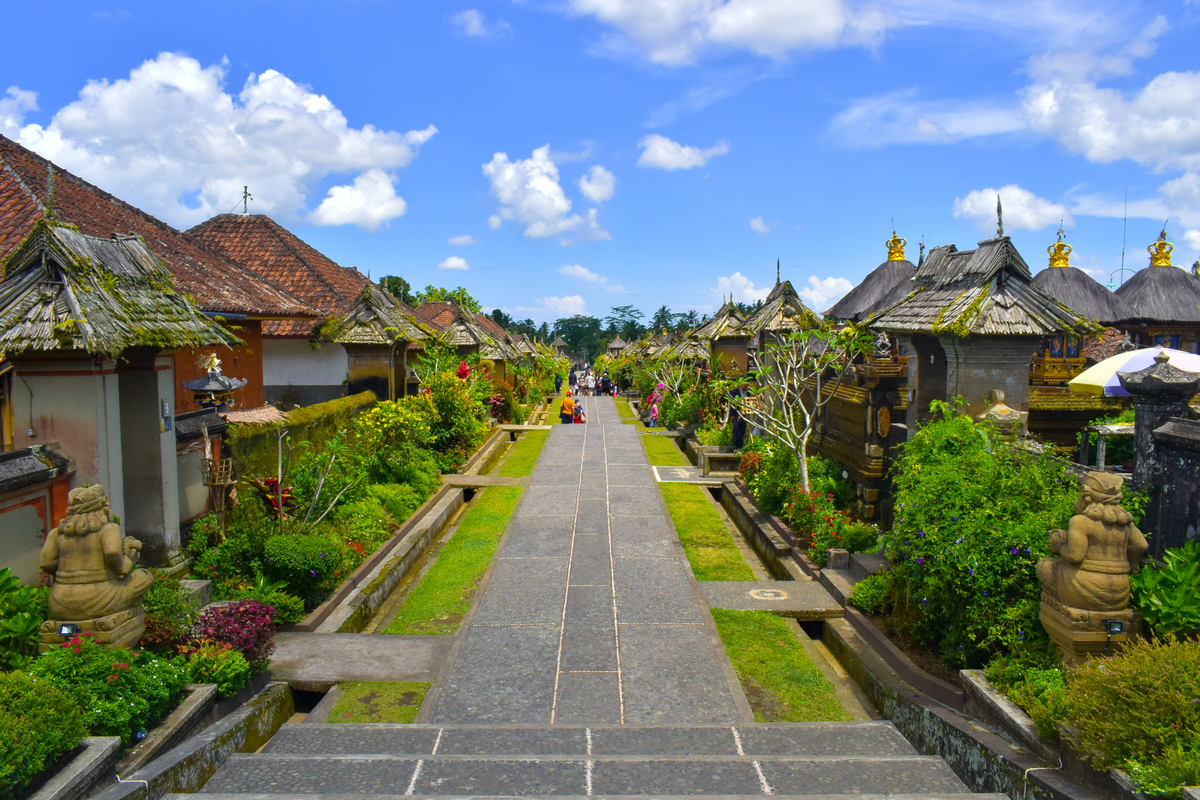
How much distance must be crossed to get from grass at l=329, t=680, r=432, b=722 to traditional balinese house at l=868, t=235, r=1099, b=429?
6.34 meters

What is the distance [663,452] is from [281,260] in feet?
35.8

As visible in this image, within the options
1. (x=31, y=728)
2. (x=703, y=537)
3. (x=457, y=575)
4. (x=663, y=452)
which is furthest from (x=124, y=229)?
(x=663, y=452)

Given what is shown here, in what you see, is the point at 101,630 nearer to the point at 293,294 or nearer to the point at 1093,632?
the point at 1093,632

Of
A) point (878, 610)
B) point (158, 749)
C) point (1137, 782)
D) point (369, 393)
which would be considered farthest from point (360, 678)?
point (369, 393)

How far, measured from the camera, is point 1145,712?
13.0 ft

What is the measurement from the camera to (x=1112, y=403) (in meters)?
11.9

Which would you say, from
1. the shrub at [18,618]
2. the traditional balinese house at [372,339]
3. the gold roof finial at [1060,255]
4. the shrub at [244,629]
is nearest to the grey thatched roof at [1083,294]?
the gold roof finial at [1060,255]

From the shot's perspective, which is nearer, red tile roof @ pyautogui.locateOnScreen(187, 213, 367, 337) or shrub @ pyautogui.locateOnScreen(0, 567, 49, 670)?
shrub @ pyautogui.locateOnScreen(0, 567, 49, 670)

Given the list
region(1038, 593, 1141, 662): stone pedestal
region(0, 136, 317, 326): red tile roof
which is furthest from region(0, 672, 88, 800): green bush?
region(1038, 593, 1141, 662): stone pedestal

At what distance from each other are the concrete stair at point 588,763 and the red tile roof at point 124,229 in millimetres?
6112

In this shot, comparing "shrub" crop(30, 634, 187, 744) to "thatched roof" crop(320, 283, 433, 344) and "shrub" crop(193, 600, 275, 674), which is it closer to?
"shrub" crop(193, 600, 275, 674)

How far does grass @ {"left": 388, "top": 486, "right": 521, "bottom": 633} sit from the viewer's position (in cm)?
850

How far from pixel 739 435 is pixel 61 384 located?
13.8 meters

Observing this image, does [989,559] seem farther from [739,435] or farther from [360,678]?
[739,435]
